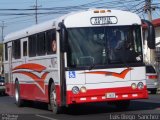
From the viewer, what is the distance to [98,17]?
17453mm

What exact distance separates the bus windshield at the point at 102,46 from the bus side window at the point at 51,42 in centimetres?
119

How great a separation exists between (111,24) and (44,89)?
152 inches

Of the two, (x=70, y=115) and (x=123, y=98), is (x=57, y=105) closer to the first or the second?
(x=70, y=115)

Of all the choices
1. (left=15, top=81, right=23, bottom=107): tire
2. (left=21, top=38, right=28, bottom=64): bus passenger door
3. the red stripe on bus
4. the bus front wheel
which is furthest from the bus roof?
(left=15, top=81, right=23, bottom=107): tire

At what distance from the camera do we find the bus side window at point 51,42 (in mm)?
18109

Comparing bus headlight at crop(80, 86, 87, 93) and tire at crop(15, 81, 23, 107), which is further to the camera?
tire at crop(15, 81, 23, 107)

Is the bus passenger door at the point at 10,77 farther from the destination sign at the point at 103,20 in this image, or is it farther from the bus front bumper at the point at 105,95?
the bus front bumper at the point at 105,95

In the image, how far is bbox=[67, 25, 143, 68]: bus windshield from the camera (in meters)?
16.9

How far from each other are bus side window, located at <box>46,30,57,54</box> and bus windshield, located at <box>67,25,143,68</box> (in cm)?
119

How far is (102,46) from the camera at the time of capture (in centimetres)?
1711

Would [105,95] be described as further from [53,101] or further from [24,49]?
[24,49]

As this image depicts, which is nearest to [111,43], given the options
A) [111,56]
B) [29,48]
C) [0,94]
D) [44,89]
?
[111,56]

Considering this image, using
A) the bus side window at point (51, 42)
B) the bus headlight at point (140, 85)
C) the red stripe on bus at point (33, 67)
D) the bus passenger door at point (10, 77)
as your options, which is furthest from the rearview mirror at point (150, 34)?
the bus passenger door at point (10, 77)

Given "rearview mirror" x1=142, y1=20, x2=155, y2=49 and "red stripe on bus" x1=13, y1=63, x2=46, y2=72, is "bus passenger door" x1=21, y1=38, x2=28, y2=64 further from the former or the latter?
"rearview mirror" x1=142, y1=20, x2=155, y2=49
